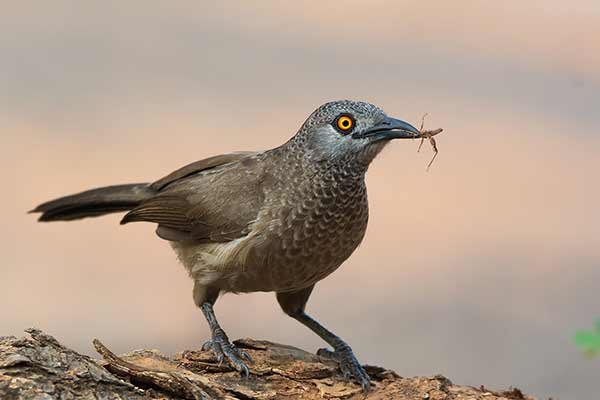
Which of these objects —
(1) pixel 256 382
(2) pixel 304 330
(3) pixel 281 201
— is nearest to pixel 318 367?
(1) pixel 256 382

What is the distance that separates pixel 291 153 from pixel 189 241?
0.79m

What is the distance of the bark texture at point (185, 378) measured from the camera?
3186mm

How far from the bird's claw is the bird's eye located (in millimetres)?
1280

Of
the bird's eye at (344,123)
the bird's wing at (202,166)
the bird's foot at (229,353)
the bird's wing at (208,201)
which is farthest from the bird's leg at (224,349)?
the bird's eye at (344,123)

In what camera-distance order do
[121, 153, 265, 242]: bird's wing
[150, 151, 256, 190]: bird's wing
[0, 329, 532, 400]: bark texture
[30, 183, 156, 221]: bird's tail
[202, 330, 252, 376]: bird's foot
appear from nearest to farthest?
[0, 329, 532, 400]: bark texture < [202, 330, 252, 376]: bird's foot < [121, 153, 265, 242]: bird's wing < [150, 151, 256, 190]: bird's wing < [30, 183, 156, 221]: bird's tail

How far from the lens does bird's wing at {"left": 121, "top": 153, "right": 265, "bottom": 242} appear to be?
187 inches

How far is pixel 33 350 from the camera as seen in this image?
327cm

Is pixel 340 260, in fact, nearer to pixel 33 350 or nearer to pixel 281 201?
pixel 281 201

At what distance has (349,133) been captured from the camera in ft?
15.3

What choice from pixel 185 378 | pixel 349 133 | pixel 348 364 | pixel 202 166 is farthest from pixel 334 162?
pixel 185 378

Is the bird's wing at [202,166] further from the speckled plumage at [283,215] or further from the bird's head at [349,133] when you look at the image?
the bird's head at [349,133]

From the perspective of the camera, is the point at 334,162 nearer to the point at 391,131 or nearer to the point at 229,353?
the point at 391,131

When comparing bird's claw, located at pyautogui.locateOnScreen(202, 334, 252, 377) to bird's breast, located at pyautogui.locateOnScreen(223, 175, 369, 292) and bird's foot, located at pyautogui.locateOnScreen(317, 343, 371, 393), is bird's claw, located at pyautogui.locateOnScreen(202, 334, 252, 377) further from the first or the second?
bird's foot, located at pyautogui.locateOnScreen(317, 343, 371, 393)

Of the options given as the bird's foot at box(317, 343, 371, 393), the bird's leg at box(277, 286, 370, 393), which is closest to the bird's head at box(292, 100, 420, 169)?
the bird's leg at box(277, 286, 370, 393)
